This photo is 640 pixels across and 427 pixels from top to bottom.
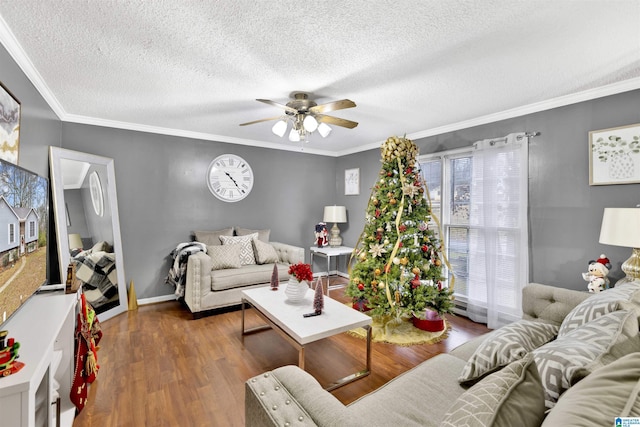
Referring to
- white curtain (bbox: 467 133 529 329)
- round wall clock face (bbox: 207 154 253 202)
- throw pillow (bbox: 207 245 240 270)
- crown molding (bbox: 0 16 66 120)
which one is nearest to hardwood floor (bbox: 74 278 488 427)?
white curtain (bbox: 467 133 529 329)

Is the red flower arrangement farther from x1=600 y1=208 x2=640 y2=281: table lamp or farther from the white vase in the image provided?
x1=600 y1=208 x2=640 y2=281: table lamp

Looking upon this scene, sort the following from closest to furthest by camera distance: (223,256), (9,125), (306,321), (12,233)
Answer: (12,233), (9,125), (306,321), (223,256)

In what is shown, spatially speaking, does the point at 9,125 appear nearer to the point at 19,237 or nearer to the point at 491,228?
the point at 19,237

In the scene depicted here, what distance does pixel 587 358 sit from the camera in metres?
0.95

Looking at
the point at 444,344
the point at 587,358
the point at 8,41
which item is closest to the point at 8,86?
the point at 8,41

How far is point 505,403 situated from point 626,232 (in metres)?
2.15

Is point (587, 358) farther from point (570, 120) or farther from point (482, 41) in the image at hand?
point (570, 120)

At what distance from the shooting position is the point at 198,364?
2406mm

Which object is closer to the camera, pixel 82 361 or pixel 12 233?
pixel 12 233

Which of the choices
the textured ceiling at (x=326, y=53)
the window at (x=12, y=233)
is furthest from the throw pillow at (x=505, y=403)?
the window at (x=12, y=233)

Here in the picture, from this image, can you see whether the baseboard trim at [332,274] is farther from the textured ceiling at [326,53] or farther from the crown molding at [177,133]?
the textured ceiling at [326,53]

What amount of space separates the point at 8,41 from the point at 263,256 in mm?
3076

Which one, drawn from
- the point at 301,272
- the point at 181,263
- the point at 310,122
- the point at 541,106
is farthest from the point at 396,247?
the point at 181,263

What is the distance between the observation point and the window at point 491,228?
9.97 ft
